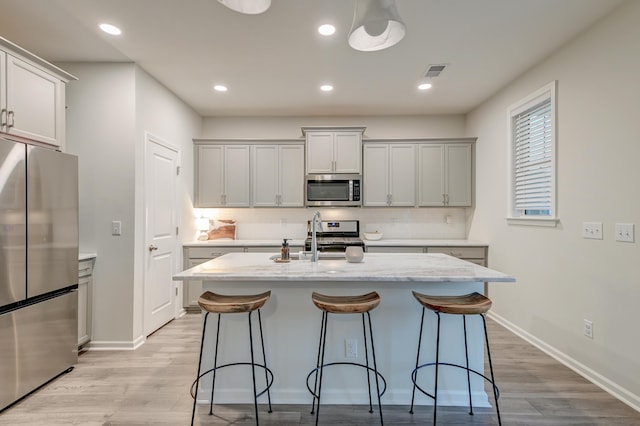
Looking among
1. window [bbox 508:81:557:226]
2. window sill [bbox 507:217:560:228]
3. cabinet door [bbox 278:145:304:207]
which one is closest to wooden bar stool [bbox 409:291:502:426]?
window sill [bbox 507:217:560:228]

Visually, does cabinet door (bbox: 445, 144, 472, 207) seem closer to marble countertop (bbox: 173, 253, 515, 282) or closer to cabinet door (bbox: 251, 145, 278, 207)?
marble countertop (bbox: 173, 253, 515, 282)

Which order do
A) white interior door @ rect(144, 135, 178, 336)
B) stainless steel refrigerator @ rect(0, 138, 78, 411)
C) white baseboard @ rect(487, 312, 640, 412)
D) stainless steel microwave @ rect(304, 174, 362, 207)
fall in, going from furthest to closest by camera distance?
stainless steel microwave @ rect(304, 174, 362, 207)
white interior door @ rect(144, 135, 178, 336)
white baseboard @ rect(487, 312, 640, 412)
stainless steel refrigerator @ rect(0, 138, 78, 411)

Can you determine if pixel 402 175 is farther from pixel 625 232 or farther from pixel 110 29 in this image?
pixel 110 29

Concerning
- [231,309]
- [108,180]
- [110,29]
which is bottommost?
[231,309]

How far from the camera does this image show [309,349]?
2.17 meters

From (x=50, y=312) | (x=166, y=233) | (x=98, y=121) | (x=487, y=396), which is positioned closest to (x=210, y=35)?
(x=98, y=121)

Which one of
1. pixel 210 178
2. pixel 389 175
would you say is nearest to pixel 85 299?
pixel 210 178

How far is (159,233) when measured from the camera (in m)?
3.49

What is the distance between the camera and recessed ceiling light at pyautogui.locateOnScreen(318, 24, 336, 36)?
2.46 m

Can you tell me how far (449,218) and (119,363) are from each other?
4305 mm

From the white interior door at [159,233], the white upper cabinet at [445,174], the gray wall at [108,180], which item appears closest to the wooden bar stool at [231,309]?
the gray wall at [108,180]

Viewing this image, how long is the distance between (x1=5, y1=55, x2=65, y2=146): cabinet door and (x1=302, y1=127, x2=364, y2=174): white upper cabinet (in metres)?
2.67

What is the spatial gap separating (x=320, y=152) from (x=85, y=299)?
307cm

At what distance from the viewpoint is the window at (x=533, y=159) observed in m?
2.90
